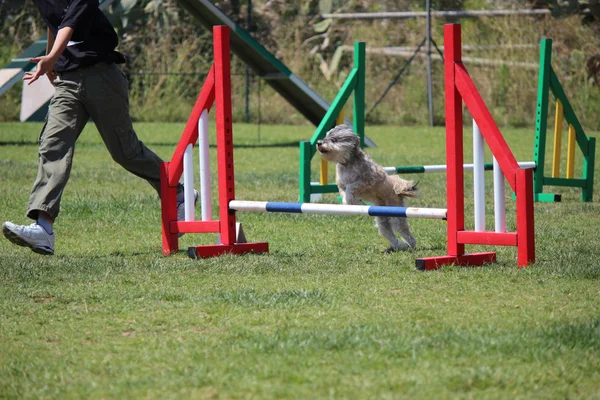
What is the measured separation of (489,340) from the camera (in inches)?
147

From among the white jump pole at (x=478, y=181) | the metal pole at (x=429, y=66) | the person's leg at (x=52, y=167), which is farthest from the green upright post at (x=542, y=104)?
the metal pole at (x=429, y=66)

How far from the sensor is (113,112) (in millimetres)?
6090

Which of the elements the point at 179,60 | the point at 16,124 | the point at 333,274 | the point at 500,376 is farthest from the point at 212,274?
the point at 179,60

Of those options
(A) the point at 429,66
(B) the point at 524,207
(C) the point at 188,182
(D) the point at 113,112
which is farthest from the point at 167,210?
(A) the point at 429,66

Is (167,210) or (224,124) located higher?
(224,124)

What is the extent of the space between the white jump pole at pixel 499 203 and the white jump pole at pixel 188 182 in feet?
6.37

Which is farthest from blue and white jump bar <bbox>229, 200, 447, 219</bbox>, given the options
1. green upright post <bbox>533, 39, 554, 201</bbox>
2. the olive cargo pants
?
green upright post <bbox>533, 39, 554, 201</bbox>

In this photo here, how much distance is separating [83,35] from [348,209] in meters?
1.97

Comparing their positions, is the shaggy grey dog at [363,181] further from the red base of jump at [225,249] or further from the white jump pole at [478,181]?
the white jump pole at [478,181]

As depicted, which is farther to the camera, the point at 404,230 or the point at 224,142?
the point at 404,230

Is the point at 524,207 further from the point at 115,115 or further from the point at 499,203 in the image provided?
the point at 115,115

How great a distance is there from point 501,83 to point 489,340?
18.1 meters

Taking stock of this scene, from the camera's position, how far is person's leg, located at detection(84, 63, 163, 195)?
6012 mm

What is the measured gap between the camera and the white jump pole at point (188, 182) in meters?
6.20
